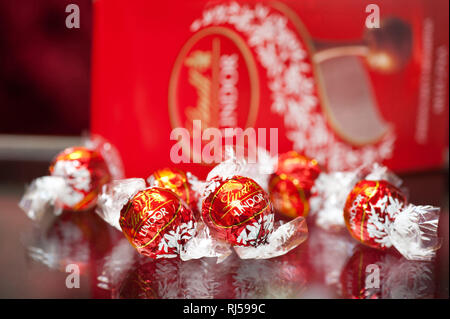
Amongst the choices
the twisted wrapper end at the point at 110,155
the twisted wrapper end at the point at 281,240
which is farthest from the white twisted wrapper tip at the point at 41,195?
the twisted wrapper end at the point at 281,240

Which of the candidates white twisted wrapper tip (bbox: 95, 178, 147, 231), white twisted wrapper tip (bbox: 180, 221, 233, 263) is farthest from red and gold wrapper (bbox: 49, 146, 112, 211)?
white twisted wrapper tip (bbox: 180, 221, 233, 263)

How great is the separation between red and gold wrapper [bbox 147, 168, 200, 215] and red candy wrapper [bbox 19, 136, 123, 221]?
0.58 feet

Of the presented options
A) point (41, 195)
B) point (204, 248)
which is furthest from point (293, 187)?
point (41, 195)

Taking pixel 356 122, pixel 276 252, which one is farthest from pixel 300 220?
pixel 356 122

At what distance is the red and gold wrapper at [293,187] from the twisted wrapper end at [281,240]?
218 mm

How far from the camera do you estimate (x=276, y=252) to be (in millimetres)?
888

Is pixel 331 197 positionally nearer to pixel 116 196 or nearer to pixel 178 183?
pixel 178 183

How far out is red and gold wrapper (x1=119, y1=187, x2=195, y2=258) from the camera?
83 cm

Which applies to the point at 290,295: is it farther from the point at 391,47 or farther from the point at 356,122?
the point at 391,47

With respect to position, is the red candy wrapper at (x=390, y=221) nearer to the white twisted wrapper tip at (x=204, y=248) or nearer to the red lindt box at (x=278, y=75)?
the white twisted wrapper tip at (x=204, y=248)

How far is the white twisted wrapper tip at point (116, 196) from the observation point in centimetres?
97

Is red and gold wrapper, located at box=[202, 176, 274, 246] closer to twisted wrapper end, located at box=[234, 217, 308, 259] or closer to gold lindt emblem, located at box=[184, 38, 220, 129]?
twisted wrapper end, located at box=[234, 217, 308, 259]
